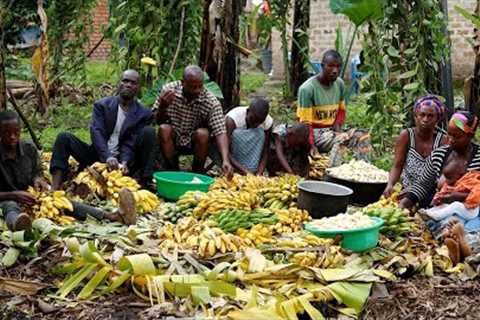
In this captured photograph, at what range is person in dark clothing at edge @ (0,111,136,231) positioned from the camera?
4.79 m

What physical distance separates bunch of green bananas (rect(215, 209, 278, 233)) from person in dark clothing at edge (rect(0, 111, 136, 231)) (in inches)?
27.1

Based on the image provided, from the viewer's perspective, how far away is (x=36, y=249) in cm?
407

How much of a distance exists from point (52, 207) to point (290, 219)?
1.71 metres

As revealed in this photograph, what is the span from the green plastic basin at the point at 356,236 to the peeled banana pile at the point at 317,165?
7.65ft

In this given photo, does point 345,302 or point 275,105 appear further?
point 275,105

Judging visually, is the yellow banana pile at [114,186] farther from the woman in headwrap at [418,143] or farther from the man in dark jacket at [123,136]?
the woman in headwrap at [418,143]

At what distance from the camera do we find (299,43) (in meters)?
10.9

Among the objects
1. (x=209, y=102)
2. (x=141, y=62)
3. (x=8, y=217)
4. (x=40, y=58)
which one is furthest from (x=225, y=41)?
(x=8, y=217)

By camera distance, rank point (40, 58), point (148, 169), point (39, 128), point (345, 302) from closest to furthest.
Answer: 1. point (345, 302)
2. point (148, 169)
3. point (40, 58)
4. point (39, 128)

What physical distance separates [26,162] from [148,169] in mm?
1271

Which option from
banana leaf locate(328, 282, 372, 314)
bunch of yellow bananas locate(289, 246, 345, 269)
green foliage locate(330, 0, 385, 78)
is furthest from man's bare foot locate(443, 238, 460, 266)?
green foliage locate(330, 0, 385, 78)

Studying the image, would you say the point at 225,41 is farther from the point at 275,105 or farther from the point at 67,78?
the point at 67,78

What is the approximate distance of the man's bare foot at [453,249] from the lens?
413 cm

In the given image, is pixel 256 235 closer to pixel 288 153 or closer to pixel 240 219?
pixel 240 219
